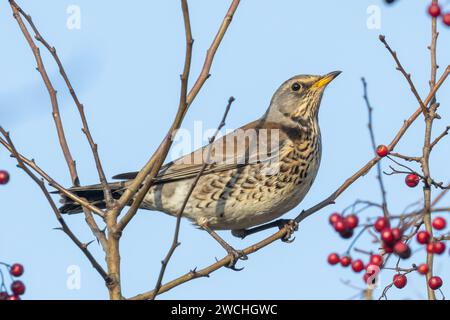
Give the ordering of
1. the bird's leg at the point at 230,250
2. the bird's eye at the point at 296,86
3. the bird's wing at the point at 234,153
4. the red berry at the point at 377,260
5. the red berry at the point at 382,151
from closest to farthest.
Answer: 1. the red berry at the point at 377,260
2. the red berry at the point at 382,151
3. the bird's leg at the point at 230,250
4. the bird's wing at the point at 234,153
5. the bird's eye at the point at 296,86

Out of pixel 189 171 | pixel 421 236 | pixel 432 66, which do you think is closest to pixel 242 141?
pixel 189 171

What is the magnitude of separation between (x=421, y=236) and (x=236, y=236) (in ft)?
11.7

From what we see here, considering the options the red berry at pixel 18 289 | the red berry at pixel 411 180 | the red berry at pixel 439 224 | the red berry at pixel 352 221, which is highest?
the red berry at pixel 411 180

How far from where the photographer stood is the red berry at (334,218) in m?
3.49

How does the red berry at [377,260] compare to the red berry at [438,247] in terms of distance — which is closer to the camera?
the red berry at [438,247]

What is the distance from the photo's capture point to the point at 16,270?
12.8 ft

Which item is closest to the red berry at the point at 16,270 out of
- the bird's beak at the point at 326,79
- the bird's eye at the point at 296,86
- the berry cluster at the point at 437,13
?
the berry cluster at the point at 437,13

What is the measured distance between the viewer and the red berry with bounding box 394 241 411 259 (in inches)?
124

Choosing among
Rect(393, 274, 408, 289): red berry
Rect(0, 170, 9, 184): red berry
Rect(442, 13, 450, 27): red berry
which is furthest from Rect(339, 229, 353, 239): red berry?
Rect(0, 170, 9, 184): red berry

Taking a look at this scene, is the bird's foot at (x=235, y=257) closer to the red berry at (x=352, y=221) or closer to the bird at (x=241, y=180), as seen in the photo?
the bird at (x=241, y=180)

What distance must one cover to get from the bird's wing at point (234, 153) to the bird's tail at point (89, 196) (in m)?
0.12

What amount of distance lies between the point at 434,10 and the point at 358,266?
140cm
